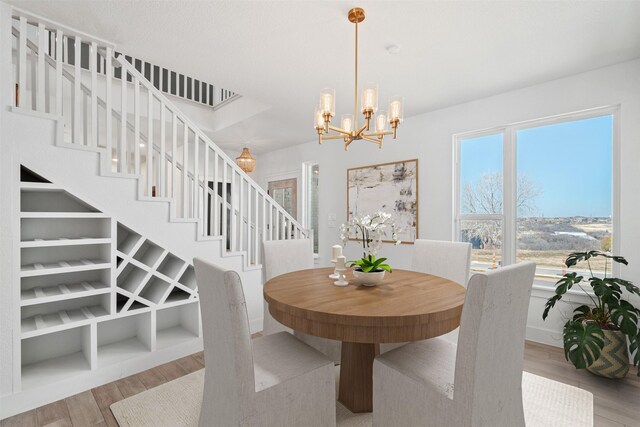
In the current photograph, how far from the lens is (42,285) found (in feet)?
7.72

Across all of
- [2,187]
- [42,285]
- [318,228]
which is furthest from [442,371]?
[318,228]

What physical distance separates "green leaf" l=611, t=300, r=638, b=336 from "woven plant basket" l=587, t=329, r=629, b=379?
9 cm

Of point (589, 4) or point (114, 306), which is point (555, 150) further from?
point (114, 306)

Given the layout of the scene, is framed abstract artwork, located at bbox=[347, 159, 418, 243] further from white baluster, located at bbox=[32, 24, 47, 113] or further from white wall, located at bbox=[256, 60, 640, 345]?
white baluster, located at bbox=[32, 24, 47, 113]

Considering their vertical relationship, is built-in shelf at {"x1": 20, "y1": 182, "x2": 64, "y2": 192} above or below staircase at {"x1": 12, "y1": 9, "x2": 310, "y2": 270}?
below

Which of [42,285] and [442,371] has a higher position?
[42,285]

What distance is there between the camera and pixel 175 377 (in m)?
2.33

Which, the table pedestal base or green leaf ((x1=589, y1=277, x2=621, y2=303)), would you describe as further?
green leaf ((x1=589, y1=277, x2=621, y2=303))

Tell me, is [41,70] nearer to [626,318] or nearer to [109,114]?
[109,114]

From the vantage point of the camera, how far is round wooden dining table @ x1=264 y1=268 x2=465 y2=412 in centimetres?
130

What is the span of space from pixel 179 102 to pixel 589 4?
4475mm

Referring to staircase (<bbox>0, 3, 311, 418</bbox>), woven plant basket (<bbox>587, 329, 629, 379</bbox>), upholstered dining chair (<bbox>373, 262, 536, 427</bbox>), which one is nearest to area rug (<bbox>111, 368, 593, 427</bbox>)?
woven plant basket (<bbox>587, 329, 629, 379</bbox>)

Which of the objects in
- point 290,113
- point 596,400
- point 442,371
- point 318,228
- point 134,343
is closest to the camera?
point 442,371

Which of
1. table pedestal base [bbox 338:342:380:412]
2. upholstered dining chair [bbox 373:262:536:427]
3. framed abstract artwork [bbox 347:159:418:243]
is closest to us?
upholstered dining chair [bbox 373:262:536:427]
